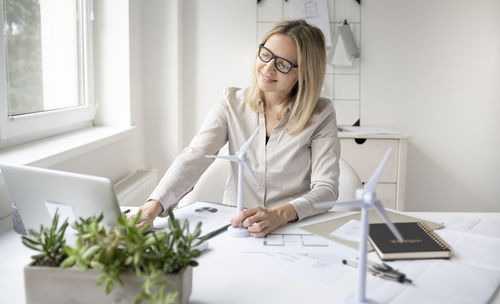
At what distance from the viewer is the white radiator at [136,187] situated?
8.32 ft

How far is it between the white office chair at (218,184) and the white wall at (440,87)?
158 centimetres

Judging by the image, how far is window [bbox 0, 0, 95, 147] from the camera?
2.01m

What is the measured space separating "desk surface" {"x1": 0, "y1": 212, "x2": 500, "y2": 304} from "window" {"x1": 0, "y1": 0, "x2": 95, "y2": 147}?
892mm

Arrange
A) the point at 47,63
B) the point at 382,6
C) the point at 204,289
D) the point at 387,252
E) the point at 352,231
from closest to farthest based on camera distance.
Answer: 1. the point at 204,289
2. the point at 387,252
3. the point at 352,231
4. the point at 47,63
5. the point at 382,6

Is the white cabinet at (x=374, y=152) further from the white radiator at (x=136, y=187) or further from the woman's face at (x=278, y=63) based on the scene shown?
the woman's face at (x=278, y=63)

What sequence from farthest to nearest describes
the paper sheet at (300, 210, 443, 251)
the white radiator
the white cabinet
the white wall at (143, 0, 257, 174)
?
the white wall at (143, 0, 257, 174) < the white cabinet < the white radiator < the paper sheet at (300, 210, 443, 251)

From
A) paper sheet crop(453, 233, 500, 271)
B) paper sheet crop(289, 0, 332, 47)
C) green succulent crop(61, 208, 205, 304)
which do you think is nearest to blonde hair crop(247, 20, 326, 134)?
paper sheet crop(453, 233, 500, 271)

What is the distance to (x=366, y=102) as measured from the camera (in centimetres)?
353

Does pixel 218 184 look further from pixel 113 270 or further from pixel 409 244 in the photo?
pixel 113 270

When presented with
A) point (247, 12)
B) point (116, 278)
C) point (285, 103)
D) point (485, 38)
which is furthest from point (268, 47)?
point (485, 38)

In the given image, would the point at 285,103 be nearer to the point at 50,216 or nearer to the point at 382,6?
the point at 50,216

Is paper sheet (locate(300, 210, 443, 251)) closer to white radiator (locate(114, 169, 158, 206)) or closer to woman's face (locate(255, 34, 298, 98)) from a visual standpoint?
woman's face (locate(255, 34, 298, 98))

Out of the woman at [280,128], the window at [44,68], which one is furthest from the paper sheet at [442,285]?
the window at [44,68]

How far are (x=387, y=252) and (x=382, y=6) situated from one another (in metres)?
2.56
